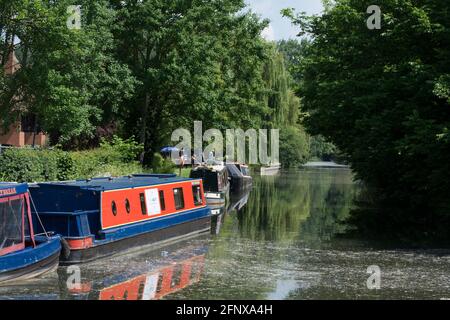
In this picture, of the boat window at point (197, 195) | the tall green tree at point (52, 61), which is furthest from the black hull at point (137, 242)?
the tall green tree at point (52, 61)

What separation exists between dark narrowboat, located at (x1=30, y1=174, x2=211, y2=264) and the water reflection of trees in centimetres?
256

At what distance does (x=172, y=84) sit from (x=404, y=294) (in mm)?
26623

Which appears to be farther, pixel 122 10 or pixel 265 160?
pixel 265 160

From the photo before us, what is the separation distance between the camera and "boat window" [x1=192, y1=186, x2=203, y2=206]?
24.2 metres

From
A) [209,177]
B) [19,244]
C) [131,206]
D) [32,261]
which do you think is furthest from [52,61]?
[32,261]

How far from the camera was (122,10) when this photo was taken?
37250 millimetres

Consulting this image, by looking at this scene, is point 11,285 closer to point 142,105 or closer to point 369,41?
point 369,41

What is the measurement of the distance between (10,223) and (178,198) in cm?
883

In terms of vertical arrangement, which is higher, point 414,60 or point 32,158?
point 414,60

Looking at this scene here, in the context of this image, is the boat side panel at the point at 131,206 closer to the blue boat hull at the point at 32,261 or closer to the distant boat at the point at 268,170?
the blue boat hull at the point at 32,261

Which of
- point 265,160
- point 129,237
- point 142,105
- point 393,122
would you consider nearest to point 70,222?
point 129,237

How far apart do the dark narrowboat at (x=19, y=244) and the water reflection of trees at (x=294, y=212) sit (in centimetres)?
864

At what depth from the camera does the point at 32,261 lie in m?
14.4

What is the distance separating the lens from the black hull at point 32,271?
45.2 feet
